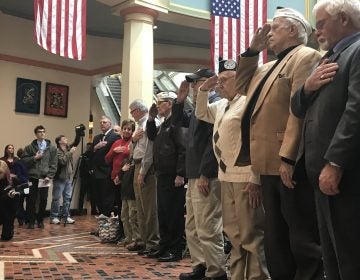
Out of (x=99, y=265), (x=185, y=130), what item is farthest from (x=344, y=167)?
(x=99, y=265)

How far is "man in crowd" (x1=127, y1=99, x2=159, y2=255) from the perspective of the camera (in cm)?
477

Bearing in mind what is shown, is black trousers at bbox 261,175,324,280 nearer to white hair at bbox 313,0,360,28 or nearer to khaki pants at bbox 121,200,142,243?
white hair at bbox 313,0,360,28

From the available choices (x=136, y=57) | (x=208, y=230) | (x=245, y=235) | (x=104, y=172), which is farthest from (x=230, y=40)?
(x=245, y=235)

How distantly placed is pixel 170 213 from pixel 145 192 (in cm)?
55

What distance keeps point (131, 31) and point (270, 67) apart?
5454 millimetres

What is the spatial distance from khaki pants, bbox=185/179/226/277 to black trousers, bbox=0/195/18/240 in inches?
125

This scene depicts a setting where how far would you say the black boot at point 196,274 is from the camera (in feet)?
11.7

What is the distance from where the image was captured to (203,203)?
138 inches

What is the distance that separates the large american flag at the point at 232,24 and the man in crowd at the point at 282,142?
543 cm

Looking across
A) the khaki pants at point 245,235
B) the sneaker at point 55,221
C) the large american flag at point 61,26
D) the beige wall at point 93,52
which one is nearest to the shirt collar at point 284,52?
the khaki pants at point 245,235

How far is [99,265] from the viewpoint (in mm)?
4211

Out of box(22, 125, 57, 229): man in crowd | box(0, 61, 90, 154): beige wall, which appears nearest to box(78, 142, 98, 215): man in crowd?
box(0, 61, 90, 154): beige wall

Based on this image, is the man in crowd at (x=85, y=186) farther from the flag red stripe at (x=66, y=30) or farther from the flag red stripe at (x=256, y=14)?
the flag red stripe at (x=256, y=14)

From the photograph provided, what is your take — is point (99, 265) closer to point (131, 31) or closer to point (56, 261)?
point (56, 261)
